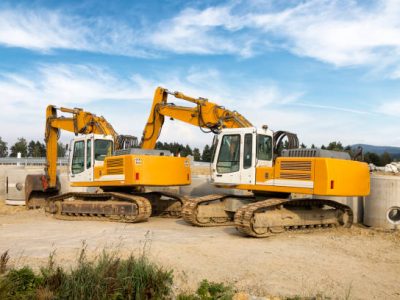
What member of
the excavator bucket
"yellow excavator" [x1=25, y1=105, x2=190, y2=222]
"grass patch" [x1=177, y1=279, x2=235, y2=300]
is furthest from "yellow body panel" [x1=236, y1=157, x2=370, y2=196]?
the excavator bucket

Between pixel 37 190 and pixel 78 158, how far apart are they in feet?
14.8

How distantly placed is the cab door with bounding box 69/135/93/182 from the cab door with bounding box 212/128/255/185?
5006mm

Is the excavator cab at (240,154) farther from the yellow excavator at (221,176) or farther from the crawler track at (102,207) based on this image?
the crawler track at (102,207)

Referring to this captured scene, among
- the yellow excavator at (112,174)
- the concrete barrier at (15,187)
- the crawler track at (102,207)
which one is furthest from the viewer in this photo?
the concrete barrier at (15,187)

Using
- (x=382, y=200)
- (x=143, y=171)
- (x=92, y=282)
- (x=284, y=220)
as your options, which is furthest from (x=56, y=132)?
(x=92, y=282)

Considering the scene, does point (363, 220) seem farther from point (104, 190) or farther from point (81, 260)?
point (81, 260)

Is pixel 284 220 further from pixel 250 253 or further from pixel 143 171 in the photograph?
pixel 143 171

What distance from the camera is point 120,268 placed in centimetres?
736

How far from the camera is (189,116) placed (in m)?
15.8

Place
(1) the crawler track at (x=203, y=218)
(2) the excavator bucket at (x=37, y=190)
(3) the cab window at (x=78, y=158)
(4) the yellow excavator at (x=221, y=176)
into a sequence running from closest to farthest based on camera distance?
(4) the yellow excavator at (x=221, y=176) → (1) the crawler track at (x=203, y=218) → (3) the cab window at (x=78, y=158) → (2) the excavator bucket at (x=37, y=190)

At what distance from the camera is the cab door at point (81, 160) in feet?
53.7

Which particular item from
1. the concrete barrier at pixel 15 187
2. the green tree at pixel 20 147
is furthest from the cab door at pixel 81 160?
the green tree at pixel 20 147

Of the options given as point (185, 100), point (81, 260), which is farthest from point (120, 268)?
point (185, 100)

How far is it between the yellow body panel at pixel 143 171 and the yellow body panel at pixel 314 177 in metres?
2.89
